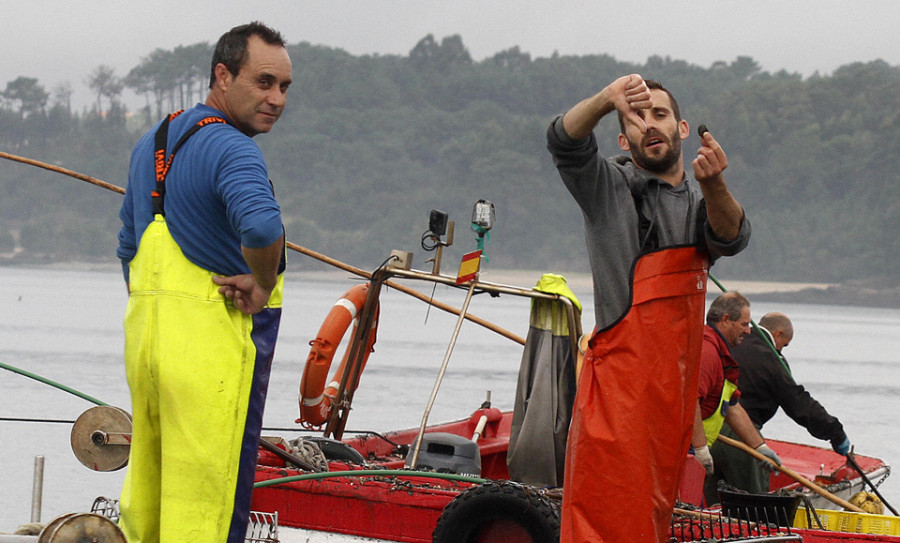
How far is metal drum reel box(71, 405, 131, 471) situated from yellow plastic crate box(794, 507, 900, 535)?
9.87 ft

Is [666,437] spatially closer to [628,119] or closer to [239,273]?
[628,119]

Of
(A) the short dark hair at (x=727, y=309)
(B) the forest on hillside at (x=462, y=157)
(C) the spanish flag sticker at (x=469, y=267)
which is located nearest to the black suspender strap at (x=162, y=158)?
(C) the spanish flag sticker at (x=469, y=267)

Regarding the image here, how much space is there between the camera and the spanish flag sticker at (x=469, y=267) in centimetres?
719

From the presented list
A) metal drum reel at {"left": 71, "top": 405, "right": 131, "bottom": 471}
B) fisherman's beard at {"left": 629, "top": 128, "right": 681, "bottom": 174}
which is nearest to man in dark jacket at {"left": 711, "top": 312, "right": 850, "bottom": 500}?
metal drum reel at {"left": 71, "top": 405, "right": 131, "bottom": 471}

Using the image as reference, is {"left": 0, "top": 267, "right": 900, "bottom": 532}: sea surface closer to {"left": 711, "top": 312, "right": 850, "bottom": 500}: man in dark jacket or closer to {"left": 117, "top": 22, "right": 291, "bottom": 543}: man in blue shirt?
{"left": 711, "top": 312, "right": 850, "bottom": 500}: man in dark jacket

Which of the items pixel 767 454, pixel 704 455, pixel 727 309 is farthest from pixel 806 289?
pixel 704 455

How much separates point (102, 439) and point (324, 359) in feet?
12.8

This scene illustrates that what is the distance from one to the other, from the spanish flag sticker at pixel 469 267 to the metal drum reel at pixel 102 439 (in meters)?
2.87

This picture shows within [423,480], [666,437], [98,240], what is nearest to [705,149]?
[666,437]

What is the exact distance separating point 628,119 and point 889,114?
9100 cm

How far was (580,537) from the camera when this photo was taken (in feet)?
11.4

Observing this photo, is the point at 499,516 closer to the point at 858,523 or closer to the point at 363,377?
the point at 858,523

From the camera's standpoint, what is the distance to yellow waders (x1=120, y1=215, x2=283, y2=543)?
10.7 ft

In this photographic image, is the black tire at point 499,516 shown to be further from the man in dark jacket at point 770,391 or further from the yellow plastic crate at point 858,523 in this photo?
the man in dark jacket at point 770,391
